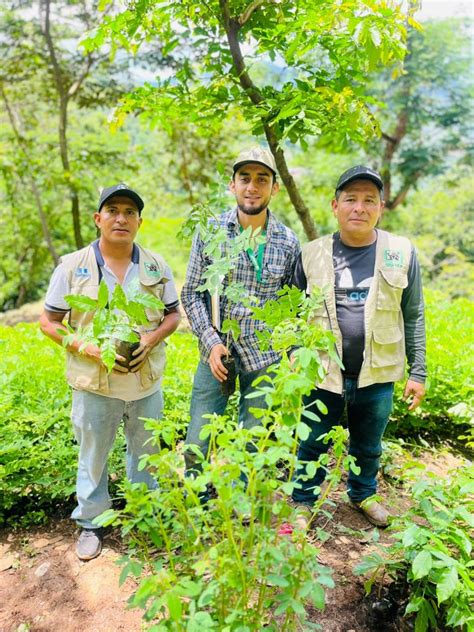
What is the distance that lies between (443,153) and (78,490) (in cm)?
1594

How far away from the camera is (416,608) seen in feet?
6.42

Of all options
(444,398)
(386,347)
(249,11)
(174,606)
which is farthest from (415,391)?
(249,11)

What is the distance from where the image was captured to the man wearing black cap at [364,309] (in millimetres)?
2656

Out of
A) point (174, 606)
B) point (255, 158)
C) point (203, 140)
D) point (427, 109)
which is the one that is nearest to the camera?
point (174, 606)

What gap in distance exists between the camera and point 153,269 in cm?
275

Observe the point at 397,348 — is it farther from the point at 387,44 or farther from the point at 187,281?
the point at 387,44

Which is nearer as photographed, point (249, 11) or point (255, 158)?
point (255, 158)

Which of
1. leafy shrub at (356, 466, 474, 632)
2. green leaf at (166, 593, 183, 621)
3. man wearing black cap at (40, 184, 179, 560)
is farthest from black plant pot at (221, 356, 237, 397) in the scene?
green leaf at (166, 593, 183, 621)

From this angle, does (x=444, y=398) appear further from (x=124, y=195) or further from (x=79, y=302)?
(x=79, y=302)

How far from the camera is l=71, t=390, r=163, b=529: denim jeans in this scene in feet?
8.74

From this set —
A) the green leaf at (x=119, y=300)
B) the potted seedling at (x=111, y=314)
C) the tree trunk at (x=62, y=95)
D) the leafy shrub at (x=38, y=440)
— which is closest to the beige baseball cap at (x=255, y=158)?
the potted seedling at (x=111, y=314)

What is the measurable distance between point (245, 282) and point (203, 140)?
8.92 metres

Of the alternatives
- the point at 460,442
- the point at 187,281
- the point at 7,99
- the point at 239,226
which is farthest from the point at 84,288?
the point at 7,99

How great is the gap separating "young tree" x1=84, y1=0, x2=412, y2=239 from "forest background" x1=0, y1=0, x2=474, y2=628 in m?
0.01
